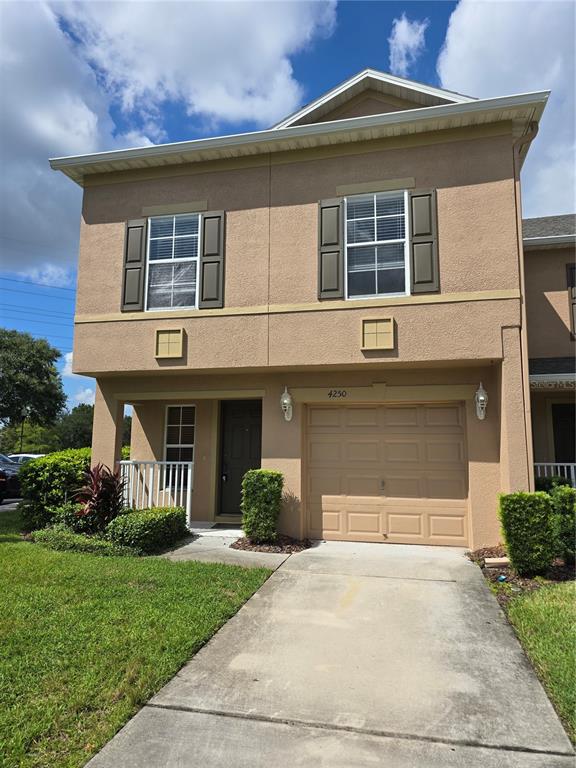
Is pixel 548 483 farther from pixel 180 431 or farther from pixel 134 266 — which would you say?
pixel 134 266

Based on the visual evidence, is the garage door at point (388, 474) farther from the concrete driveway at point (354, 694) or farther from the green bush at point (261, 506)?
the concrete driveway at point (354, 694)

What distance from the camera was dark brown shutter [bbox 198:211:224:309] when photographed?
30.2 ft

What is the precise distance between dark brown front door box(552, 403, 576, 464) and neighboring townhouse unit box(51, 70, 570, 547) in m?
3.26

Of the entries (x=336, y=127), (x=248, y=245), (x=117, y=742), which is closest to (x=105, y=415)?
(x=248, y=245)

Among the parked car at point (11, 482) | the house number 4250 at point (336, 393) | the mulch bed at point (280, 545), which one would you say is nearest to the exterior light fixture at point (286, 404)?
the house number 4250 at point (336, 393)

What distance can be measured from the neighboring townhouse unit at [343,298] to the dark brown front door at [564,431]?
326 cm

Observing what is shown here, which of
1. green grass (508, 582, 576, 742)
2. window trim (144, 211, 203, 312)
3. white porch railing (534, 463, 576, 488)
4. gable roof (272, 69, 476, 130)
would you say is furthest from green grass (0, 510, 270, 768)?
gable roof (272, 69, 476, 130)

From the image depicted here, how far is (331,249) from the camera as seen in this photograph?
8.77m

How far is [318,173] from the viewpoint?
9062mm

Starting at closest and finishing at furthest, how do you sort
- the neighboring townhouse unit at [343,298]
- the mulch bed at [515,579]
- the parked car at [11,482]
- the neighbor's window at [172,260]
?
the mulch bed at [515,579]
the neighboring townhouse unit at [343,298]
the neighbor's window at [172,260]
the parked car at [11,482]

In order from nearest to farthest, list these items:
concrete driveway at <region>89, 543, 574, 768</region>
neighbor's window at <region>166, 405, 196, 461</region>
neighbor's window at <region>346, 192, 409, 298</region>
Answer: concrete driveway at <region>89, 543, 574, 768</region> → neighbor's window at <region>346, 192, 409, 298</region> → neighbor's window at <region>166, 405, 196, 461</region>

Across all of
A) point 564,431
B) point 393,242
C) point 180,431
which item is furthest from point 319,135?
point 564,431

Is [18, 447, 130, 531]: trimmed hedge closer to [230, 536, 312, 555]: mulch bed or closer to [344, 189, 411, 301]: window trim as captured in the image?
[230, 536, 312, 555]: mulch bed

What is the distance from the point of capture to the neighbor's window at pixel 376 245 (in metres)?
8.62
